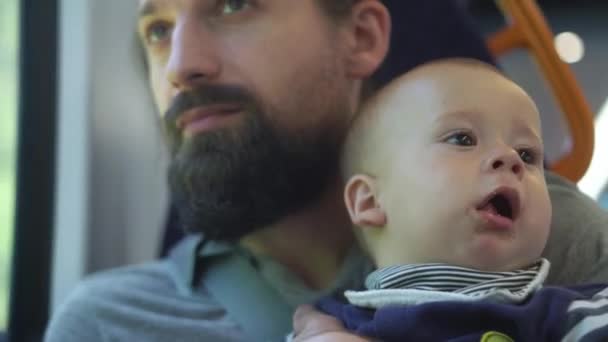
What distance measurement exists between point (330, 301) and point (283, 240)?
0.28 metres

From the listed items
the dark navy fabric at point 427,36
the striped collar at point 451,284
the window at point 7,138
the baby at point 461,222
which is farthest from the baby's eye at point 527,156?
the window at point 7,138

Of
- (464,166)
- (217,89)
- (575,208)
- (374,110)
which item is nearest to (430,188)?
(464,166)

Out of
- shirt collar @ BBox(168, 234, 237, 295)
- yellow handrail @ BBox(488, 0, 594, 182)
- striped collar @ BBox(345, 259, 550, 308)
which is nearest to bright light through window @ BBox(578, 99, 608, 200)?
yellow handrail @ BBox(488, 0, 594, 182)

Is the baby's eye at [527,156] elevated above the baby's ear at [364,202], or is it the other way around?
the baby's eye at [527,156]

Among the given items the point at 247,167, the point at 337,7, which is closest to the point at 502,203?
the point at 247,167

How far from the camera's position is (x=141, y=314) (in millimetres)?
1110

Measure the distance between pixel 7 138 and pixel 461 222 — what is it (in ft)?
4.33

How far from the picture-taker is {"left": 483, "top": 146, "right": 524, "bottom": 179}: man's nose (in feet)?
2.33

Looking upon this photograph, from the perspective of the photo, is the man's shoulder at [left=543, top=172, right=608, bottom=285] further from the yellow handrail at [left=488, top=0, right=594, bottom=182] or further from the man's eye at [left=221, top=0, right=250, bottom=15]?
the man's eye at [left=221, top=0, right=250, bottom=15]

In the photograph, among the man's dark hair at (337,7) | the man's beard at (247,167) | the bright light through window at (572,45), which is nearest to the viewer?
the man's beard at (247,167)

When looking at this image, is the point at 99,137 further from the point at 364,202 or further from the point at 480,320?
the point at 480,320

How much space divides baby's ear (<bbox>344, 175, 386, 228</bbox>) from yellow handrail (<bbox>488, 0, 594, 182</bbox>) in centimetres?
37

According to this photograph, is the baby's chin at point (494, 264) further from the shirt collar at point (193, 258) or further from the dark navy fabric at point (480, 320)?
the shirt collar at point (193, 258)

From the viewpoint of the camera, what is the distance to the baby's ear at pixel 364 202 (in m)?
0.80
